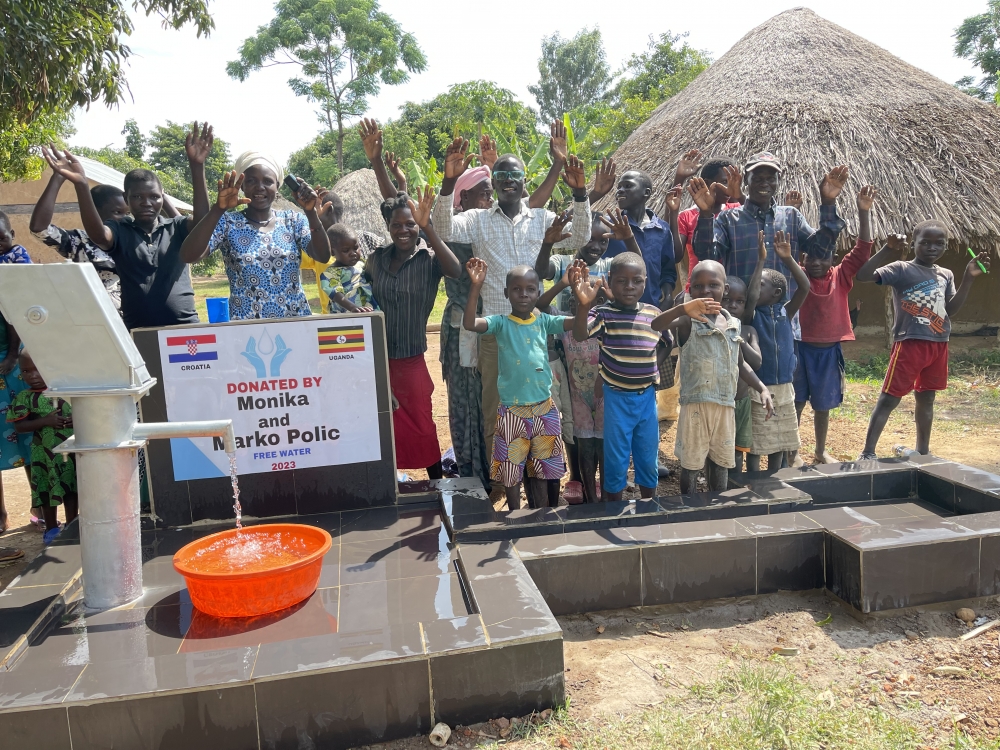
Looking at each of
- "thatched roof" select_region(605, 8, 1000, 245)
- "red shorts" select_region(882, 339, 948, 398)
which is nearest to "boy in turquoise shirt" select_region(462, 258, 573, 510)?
"red shorts" select_region(882, 339, 948, 398)

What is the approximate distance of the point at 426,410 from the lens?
4.57 metres

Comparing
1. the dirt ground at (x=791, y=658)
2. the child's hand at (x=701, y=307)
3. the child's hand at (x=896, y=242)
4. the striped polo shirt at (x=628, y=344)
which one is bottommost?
the dirt ground at (x=791, y=658)

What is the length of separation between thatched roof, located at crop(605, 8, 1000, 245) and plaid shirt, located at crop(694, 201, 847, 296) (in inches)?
164

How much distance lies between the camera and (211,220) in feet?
12.4

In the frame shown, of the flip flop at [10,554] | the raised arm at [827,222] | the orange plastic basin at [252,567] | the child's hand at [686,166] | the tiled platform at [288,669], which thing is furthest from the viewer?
the child's hand at [686,166]

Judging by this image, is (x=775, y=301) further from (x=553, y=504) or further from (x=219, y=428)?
(x=219, y=428)

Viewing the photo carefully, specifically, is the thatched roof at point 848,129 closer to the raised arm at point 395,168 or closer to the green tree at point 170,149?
the raised arm at point 395,168

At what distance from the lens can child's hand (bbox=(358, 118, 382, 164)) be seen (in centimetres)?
440

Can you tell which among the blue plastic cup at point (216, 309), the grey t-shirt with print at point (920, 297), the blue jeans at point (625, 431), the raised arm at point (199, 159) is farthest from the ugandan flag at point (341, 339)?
the blue plastic cup at point (216, 309)

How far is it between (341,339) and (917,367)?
3.69m

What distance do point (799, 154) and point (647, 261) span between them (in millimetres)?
5151

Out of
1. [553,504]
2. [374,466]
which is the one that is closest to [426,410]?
[374,466]

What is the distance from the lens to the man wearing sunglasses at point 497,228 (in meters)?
4.25

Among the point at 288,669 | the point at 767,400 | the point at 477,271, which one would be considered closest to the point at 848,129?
the point at 767,400
